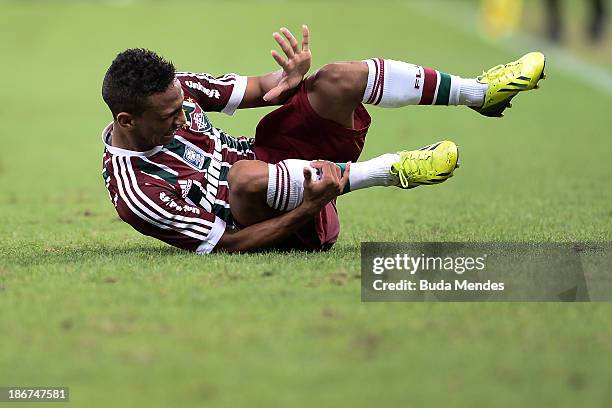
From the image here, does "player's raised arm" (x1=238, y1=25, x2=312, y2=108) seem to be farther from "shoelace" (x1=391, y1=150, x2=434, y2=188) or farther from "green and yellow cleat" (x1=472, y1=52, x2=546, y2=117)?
"green and yellow cleat" (x1=472, y1=52, x2=546, y2=117)

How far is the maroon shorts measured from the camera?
632 centimetres

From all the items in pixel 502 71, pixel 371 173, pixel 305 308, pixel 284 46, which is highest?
pixel 284 46

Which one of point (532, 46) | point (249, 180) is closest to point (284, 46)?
point (249, 180)

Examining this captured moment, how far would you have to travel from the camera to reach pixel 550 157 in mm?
11891

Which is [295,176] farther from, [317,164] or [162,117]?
[162,117]

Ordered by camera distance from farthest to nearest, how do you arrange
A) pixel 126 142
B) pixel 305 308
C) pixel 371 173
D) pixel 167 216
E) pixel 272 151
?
1. pixel 272 151
2. pixel 371 173
3. pixel 126 142
4. pixel 167 216
5. pixel 305 308

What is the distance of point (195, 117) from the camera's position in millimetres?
6359

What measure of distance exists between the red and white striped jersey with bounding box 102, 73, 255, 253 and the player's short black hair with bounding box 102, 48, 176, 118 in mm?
301

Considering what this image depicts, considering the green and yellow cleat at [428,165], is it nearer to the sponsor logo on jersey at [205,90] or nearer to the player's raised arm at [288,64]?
the player's raised arm at [288,64]

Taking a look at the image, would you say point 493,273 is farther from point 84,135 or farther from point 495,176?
point 84,135

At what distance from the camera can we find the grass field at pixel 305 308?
3.98m

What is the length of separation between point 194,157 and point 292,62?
75cm

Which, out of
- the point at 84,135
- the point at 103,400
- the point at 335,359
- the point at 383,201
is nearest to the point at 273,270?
the point at 335,359

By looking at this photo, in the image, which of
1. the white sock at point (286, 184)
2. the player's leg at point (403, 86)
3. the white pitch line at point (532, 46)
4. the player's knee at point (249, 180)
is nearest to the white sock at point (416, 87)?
the player's leg at point (403, 86)
